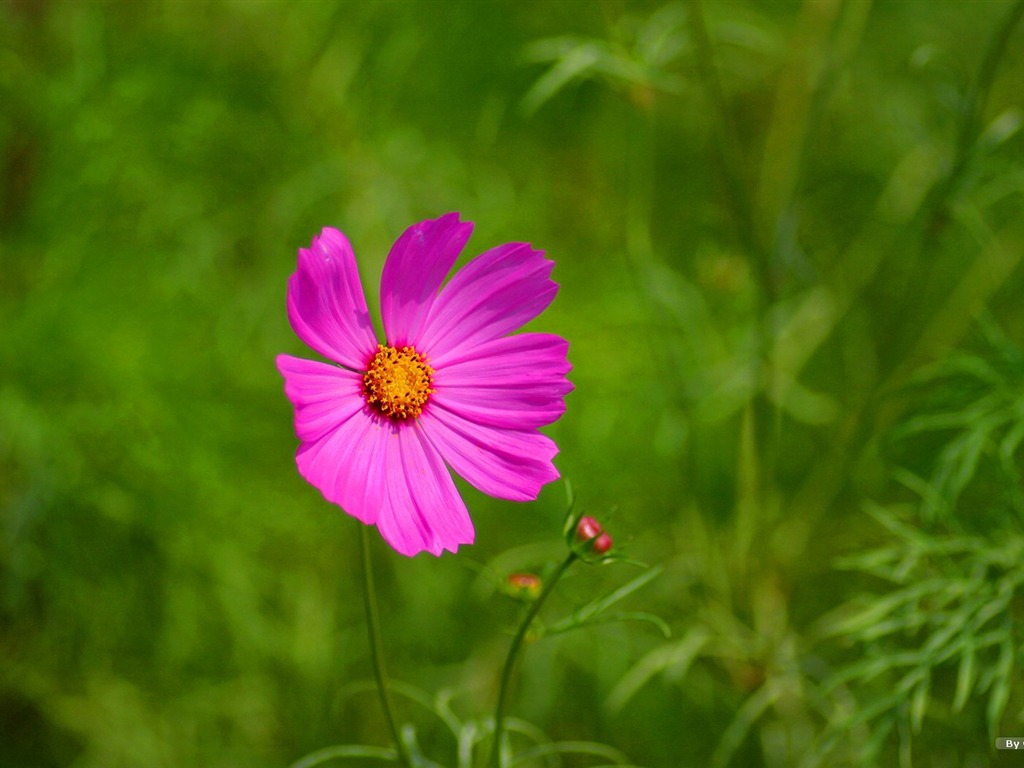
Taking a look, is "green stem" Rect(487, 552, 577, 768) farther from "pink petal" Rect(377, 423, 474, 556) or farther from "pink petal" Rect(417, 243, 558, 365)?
"pink petal" Rect(417, 243, 558, 365)

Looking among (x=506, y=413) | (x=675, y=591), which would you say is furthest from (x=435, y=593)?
(x=506, y=413)

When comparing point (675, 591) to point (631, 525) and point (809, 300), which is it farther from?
point (809, 300)

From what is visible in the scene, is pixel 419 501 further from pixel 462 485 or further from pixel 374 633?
pixel 462 485

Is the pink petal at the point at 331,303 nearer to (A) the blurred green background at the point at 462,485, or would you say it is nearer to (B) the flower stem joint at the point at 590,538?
(B) the flower stem joint at the point at 590,538

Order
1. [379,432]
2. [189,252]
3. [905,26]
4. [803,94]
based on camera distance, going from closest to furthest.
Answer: [379,432]
[189,252]
[803,94]
[905,26]

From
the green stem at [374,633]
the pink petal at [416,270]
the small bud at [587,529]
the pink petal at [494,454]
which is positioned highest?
the pink petal at [416,270]

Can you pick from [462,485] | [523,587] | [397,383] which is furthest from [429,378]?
[462,485]

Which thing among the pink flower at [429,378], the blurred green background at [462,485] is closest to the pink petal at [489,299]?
the pink flower at [429,378]
